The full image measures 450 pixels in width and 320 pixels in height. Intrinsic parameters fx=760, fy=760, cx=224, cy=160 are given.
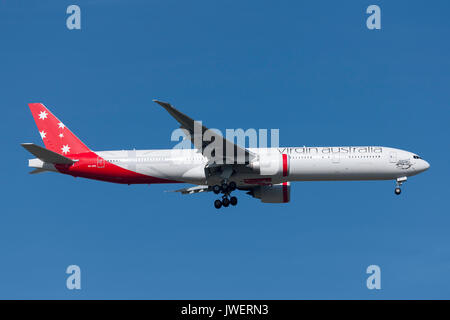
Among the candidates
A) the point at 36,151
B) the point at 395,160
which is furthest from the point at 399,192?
the point at 36,151

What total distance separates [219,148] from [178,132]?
10.7 ft

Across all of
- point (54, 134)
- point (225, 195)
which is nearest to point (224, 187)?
point (225, 195)

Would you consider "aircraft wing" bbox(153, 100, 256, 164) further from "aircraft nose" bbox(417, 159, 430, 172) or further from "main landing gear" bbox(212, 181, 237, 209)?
"aircraft nose" bbox(417, 159, 430, 172)

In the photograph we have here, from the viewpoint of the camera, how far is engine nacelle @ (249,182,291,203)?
2448 inches

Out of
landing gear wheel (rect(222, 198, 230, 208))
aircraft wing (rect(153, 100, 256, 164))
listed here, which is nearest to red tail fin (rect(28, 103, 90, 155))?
aircraft wing (rect(153, 100, 256, 164))

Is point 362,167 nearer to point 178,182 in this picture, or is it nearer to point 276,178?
point 276,178

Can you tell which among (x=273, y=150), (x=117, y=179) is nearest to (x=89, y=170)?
(x=117, y=179)

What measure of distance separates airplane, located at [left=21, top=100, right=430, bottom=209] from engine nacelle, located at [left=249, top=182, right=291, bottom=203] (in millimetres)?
2090


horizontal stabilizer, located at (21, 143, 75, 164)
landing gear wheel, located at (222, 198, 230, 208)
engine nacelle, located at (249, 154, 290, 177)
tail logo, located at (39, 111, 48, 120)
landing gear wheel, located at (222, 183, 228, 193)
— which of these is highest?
tail logo, located at (39, 111, 48, 120)

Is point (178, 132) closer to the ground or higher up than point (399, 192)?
higher up

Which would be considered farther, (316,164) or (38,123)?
(38,123)

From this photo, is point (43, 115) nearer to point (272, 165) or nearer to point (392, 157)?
point (272, 165)

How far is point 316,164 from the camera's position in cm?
5731

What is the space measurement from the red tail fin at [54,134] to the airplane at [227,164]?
0.28 feet
